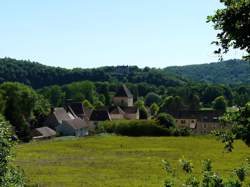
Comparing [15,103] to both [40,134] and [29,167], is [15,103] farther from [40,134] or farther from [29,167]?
[29,167]

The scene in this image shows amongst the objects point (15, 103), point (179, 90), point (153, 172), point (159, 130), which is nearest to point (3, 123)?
point (153, 172)

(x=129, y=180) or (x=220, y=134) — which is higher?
(x=220, y=134)

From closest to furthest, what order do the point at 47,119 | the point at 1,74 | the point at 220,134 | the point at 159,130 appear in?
the point at 220,134 → the point at 159,130 → the point at 47,119 → the point at 1,74

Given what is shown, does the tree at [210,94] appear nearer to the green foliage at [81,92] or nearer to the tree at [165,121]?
the green foliage at [81,92]

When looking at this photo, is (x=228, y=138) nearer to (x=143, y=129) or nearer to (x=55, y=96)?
(x=143, y=129)

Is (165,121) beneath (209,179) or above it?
beneath

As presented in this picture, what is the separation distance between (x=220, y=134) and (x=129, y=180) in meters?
25.3

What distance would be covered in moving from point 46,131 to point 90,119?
1765cm

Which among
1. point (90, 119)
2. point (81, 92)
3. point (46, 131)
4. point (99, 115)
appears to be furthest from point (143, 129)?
point (81, 92)

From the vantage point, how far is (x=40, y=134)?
248 feet

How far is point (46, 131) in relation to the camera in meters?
77.9

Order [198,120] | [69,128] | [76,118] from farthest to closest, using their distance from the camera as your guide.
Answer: [198,120]
[76,118]
[69,128]

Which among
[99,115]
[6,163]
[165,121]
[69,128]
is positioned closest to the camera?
[6,163]

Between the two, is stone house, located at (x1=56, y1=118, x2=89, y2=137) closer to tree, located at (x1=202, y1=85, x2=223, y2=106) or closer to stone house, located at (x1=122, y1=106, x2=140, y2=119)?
stone house, located at (x1=122, y1=106, x2=140, y2=119)
